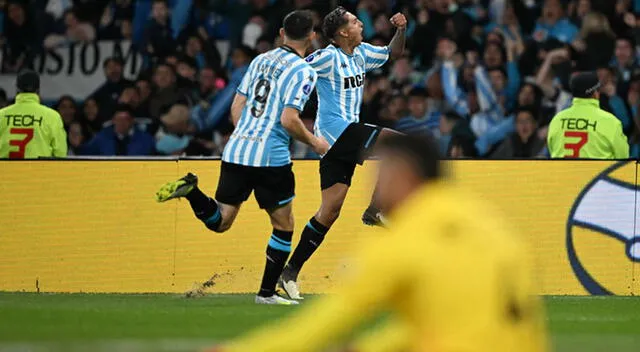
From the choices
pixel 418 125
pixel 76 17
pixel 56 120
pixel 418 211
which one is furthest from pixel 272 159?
pixel 76 17

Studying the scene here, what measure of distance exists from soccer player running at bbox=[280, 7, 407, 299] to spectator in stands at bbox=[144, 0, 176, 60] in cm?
671

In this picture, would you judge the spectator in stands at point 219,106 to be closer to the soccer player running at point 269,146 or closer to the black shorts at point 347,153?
the black shorts at point 347,153

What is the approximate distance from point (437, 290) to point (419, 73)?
13825 mm

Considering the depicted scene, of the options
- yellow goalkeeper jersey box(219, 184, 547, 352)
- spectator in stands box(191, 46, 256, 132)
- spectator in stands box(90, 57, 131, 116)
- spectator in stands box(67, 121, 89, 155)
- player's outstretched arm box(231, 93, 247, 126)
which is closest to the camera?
yellow goalkeeper jersey box(219, 184, 547, 352)

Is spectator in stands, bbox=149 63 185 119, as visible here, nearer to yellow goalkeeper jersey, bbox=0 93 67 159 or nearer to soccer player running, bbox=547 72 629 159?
yellow goalkeeper jersey, bbox=0 93 67 159

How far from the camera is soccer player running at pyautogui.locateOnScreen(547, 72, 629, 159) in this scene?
1555 centimetres

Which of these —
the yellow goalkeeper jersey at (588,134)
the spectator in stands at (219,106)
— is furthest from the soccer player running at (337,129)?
the spectator in stands at (219,106)

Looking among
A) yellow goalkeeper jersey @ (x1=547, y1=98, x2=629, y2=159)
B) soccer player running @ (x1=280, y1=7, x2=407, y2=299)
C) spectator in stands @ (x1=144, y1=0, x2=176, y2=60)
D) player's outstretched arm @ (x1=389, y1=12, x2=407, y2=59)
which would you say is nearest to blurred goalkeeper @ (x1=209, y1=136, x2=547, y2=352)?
soccer player running @ (x1=280, y1=7, x2=407, y2=299)

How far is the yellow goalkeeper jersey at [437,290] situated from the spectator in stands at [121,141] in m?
13.1

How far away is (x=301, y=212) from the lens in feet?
49.4

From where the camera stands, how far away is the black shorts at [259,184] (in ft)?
41.4

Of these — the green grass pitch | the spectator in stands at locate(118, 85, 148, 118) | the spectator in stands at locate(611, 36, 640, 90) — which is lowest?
the green grass pitch

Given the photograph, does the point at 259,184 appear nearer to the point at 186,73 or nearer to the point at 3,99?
the point at 186,73

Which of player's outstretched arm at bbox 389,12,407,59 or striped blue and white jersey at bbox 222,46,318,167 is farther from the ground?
player's outstretched arm at bbox 389,12,407,59
